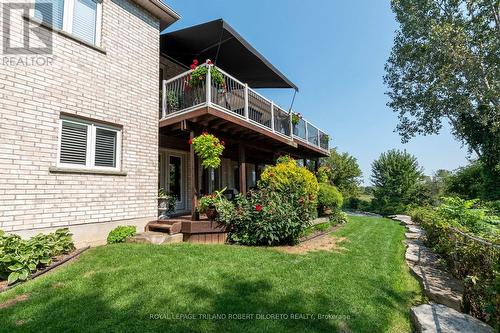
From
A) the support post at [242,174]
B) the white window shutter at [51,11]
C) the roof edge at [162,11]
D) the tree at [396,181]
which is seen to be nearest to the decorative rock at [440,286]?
the support post at [242,174]

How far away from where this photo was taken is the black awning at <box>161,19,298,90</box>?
847 centimetres

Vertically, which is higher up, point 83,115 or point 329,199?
point 83,115

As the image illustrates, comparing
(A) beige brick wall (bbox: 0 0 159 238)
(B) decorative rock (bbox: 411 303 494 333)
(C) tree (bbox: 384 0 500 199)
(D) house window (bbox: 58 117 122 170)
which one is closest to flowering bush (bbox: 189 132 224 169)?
(A) beige brick wall (bbox: 0 0 159 238)

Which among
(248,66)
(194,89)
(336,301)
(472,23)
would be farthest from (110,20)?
(472,23)

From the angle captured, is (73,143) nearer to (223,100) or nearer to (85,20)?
Result: (85,20)

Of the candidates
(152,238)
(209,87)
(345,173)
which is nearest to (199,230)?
(152,238)

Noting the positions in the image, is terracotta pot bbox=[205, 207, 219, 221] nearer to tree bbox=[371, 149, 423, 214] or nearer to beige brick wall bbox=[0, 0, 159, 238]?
beige brick wall bbox=[0, 0, 159, 238]

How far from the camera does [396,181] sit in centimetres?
2253

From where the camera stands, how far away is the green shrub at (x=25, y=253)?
3.97 meters

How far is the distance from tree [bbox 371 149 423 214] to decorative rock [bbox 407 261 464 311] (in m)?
18.4

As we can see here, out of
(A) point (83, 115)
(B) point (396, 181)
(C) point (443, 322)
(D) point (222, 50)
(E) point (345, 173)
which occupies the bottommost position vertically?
(C) point (443, 322)

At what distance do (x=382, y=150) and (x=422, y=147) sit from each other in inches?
121

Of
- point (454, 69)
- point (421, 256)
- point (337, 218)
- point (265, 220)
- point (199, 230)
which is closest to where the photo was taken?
point (421, 256)

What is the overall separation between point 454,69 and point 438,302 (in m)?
Answer: 17.1
